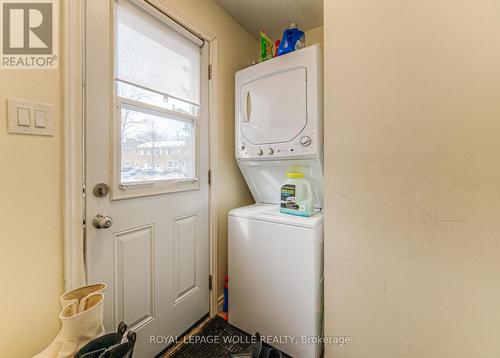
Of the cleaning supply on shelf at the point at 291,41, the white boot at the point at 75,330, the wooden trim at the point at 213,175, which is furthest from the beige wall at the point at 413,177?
the white boot at the point at 75,330

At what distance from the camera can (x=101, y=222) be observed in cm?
109

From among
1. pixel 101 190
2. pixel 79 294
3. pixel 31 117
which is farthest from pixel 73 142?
pixel 79 294

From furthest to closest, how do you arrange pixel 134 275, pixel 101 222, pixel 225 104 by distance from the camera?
pixel 225 104 → pixel 134 275 → pixel 101 222

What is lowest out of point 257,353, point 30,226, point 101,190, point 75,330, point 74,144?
point 257,353

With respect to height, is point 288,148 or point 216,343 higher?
point 288,148

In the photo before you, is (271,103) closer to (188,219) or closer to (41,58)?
(188,219)

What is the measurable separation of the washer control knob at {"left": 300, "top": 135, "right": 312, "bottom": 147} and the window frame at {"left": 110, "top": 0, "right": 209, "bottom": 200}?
31.2 inches

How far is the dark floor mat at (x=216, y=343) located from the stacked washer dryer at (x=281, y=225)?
73mm

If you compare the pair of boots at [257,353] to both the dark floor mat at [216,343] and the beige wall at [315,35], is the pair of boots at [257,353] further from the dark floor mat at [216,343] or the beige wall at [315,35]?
the beige wall at [315,35]

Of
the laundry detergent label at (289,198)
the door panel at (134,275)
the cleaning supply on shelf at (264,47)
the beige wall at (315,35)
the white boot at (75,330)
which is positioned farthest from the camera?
the beige wall at (315,35)

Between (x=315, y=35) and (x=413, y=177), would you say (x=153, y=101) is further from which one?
(x=315, y=35)

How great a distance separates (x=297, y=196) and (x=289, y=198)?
0.06m

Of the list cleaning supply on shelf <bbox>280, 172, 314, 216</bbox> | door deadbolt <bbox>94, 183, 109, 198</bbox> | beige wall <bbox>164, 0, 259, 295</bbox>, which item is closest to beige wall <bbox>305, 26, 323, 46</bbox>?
beige wall <bbox>164, 0, 259, 295</bbox>

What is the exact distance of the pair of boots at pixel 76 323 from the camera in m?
0.83
